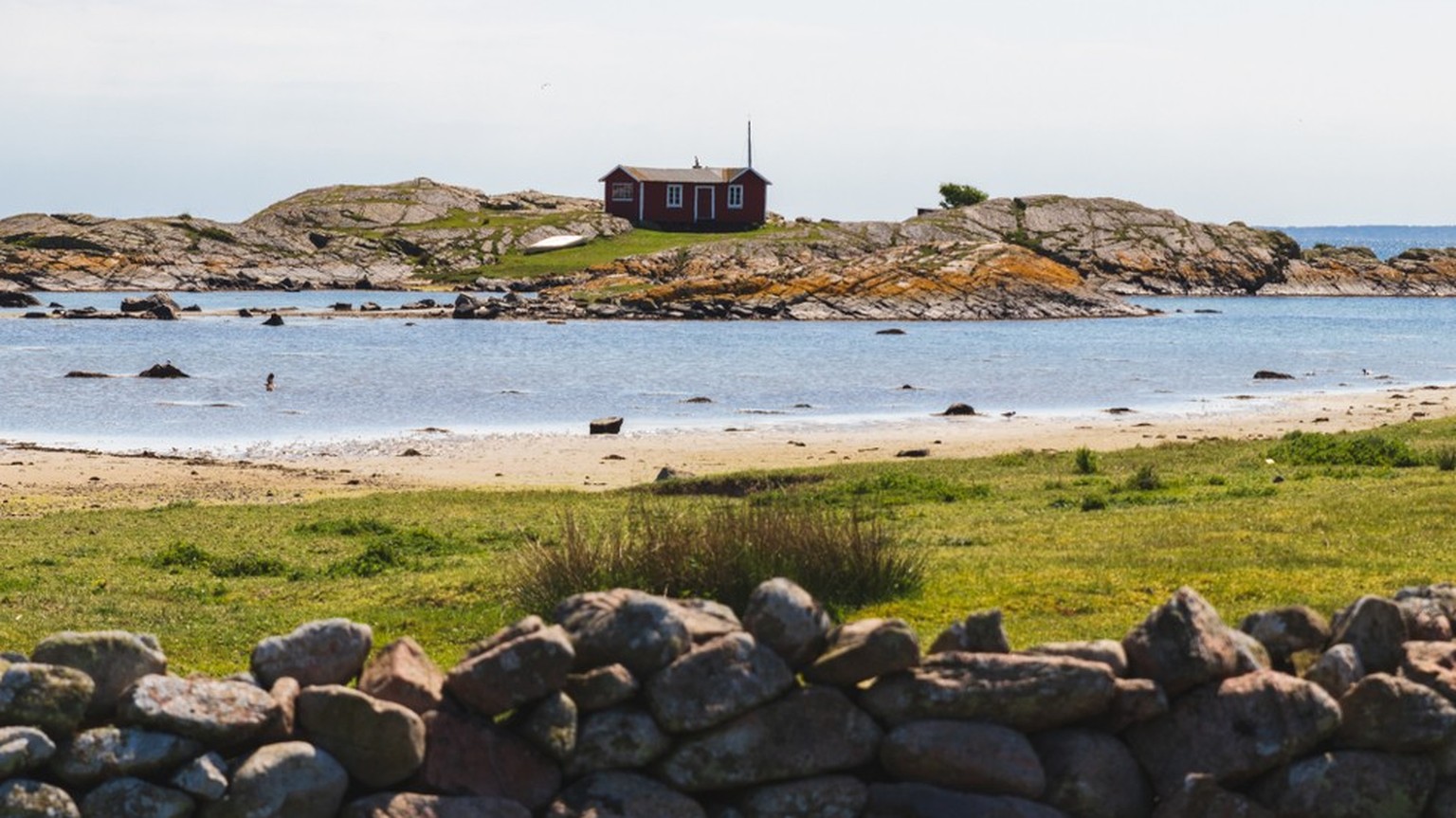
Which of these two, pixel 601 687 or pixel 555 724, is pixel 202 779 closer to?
pixel 555 724

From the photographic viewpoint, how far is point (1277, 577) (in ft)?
53.7

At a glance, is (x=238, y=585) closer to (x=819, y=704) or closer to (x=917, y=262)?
(x=819, y=704)

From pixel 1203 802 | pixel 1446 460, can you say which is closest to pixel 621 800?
pixel 1203 802

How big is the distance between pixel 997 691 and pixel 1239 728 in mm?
1461

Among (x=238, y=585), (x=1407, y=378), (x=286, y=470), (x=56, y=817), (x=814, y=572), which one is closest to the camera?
(x=56, y=817)

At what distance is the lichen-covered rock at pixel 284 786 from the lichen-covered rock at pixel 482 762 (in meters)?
0.53

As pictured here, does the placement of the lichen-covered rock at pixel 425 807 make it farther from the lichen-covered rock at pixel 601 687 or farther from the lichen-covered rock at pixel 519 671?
the lichen-covered rock at pixel 601 687

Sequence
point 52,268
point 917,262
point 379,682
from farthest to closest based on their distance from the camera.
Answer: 1. point 52,268
2. point 917,262
3. point 379,682

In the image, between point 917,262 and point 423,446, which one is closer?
point 423,446

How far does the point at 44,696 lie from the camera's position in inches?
360

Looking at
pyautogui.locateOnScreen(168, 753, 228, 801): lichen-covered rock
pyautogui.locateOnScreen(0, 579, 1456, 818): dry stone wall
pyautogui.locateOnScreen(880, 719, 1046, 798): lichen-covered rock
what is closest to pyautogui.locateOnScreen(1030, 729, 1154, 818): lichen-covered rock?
pyautogui.locateOnScreen(0, 579, 1456, 818): dry stone wall

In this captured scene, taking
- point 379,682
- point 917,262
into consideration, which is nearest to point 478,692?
point 379,682

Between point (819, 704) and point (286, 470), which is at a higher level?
point (819, 704)

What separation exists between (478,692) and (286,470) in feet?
102
